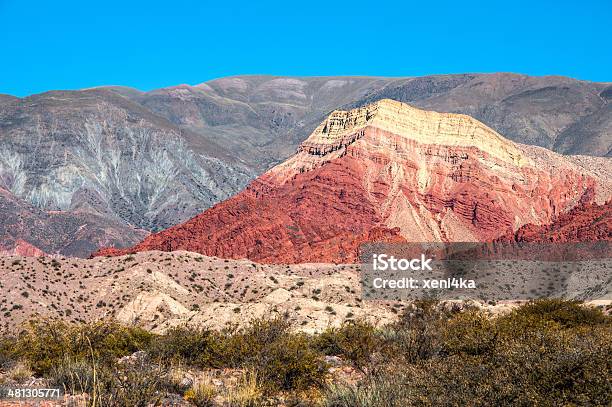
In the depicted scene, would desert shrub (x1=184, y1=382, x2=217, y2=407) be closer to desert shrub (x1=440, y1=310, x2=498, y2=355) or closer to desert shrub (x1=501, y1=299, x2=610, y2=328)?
desert shrub (x1=440, y1=310, x2=498, y2=355)

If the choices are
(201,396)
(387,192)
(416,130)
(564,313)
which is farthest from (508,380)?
(416,130)

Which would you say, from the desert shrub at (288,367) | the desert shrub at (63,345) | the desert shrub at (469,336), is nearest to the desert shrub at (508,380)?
the desert shrub at (469,336)

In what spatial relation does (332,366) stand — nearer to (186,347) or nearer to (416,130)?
(186,347)

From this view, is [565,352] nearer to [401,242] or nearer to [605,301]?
[605,301]

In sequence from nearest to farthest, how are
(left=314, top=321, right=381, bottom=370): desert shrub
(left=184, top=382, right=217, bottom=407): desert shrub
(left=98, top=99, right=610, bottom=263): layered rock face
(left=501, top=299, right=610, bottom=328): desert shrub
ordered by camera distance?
(left=184, top=382, right=217, bottom=407): desert shrub → (left=314, top=321, right=381, bottom=370): desert shrub → (left=501, top=299, right=610, bottom=328): desert shrub → (left=98, top=99, right=610, bottom=263): layered rock face

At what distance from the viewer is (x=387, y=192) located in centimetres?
12275

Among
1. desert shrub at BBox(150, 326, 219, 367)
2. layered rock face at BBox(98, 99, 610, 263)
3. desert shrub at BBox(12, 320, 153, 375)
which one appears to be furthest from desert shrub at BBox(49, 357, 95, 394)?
layered rock face at BBox(98, 99, 610, 263)

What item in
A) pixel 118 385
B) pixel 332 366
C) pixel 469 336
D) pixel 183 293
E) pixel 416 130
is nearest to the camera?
pixel 118 385

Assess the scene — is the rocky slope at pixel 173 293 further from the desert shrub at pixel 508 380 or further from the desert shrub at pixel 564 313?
the desert shrub at pixel 508 380

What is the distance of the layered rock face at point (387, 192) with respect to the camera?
107062mm

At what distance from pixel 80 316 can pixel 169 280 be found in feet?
34.0

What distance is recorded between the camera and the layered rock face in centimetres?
10706

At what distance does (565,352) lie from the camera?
1658 centimetres

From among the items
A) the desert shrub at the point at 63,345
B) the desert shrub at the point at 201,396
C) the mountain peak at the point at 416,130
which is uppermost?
the mountain peak at the point at 416,130
